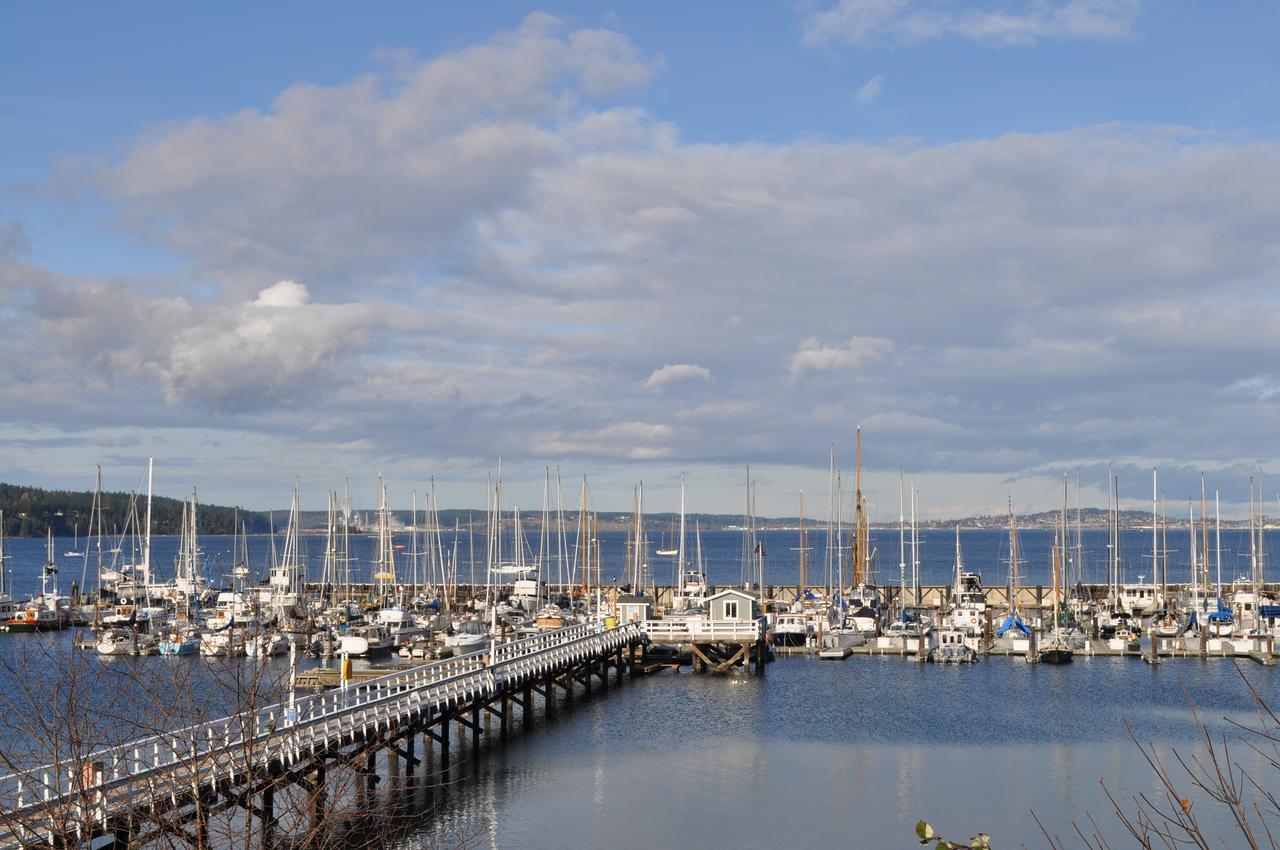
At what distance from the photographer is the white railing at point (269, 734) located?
20672 mm

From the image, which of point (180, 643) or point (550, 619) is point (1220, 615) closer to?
point (550, 619)

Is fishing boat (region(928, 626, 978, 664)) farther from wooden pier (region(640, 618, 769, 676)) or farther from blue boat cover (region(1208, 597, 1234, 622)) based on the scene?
blue boat cover (region(1208, 597, 1234, 622))

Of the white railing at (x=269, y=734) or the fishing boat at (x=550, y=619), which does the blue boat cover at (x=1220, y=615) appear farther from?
the fishing boat at (x=550, y=619)

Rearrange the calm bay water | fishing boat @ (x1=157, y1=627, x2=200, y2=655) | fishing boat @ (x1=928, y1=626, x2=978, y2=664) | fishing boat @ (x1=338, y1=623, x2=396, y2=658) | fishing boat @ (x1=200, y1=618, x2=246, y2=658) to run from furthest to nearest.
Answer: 1. fishing boat @ (x1=157, y1=627, x2=200, y2=655)
2. fishing boat @ (x1=338, y1=623, x2=396, y2=658)
3. fishing boat @ (x1=928, y1=626, x2=978, y2=664)
4. fishing boat @ (x1=200, y1=618, x2=246, y2=658)
5. the calm bay water

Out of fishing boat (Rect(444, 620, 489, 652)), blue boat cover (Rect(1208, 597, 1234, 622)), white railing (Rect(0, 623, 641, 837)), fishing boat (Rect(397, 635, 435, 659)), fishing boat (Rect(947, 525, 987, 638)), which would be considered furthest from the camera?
blue boat cover (Rect(1208, 597, 1234, 622))

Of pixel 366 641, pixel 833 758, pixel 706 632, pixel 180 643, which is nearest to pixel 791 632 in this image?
pixel 706 632

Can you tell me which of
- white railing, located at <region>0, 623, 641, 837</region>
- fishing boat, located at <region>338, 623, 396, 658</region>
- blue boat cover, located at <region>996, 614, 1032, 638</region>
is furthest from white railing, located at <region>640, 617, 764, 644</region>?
blue boat cover, located at <region>996, 614, 1032, 638</region>

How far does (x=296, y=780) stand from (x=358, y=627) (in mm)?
51405

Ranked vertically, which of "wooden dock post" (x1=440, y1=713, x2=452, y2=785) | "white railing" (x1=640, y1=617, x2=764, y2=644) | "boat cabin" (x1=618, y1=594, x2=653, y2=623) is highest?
"boat cabin" (x1=618, y1=594, x2=653, y2=623)

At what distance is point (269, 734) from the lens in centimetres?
A: 2002

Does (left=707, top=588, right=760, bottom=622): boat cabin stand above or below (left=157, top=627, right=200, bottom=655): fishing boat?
above

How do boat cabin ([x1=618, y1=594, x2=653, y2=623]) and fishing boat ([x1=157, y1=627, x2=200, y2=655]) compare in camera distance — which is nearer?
fishing boat ([x1=157, y1=627, x2=200, y2=655])

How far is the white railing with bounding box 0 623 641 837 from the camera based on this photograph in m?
20.7

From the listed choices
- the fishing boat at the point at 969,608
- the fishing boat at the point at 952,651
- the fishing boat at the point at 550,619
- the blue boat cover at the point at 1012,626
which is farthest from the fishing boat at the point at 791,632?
the fishing boat at the point at 550,619
